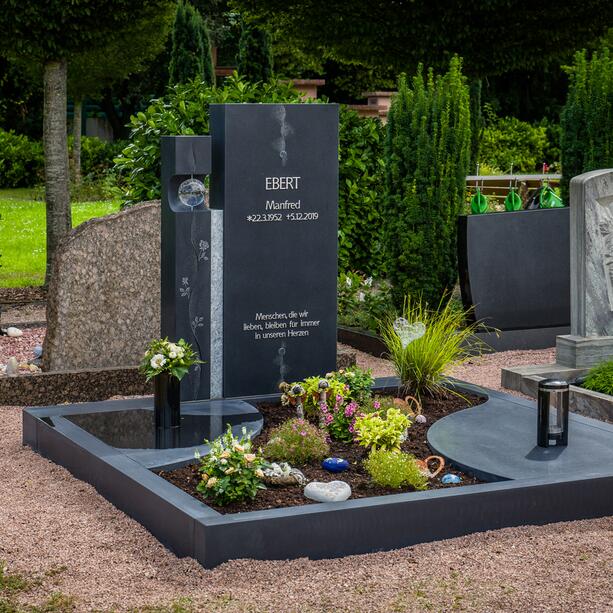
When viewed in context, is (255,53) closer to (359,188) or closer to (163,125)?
(359,188)

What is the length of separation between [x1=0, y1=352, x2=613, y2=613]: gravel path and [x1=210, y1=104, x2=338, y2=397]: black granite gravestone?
1914 mm

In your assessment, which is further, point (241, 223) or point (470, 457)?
point (241, 223)

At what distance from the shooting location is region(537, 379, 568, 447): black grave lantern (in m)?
6.16

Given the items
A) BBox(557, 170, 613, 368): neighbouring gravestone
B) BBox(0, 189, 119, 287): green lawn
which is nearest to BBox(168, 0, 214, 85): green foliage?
BBox(0, 189, 119, 287): green lawn

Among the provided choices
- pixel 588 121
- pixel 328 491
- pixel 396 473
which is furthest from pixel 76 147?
pixel 328 491

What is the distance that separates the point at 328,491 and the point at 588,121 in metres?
7.05

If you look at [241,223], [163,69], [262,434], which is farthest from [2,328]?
[163,69]

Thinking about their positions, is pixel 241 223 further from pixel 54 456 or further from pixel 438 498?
pixel 438 498

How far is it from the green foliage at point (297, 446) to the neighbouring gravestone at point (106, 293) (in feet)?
8.75

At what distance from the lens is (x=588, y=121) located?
444 inches

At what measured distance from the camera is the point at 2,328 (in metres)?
9.95

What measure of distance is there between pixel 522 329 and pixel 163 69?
2326 centimetres

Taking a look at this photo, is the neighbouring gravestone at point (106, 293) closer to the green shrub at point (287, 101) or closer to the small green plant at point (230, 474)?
the green shrub at point (287, 101)

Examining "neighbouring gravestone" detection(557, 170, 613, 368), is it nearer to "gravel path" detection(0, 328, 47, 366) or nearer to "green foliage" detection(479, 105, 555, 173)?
"gravel path" detection(0, 328, 47, 366)
